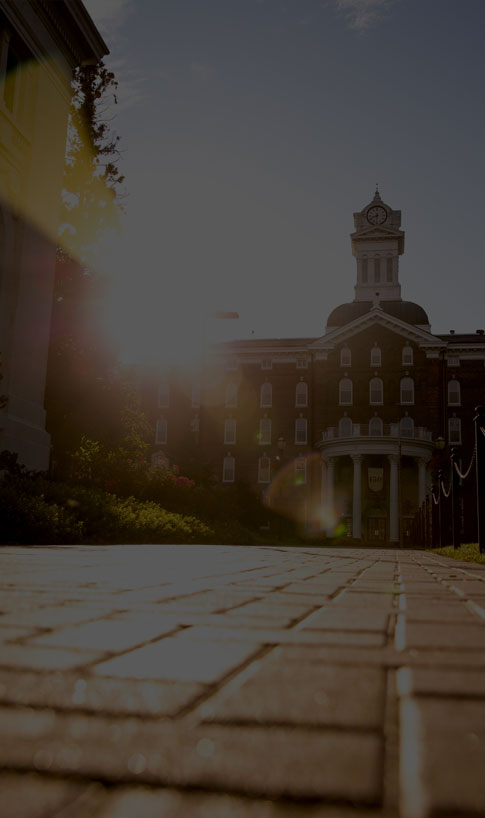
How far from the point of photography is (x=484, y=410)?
866cm

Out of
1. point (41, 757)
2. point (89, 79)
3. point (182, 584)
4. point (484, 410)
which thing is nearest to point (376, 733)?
point (41, 757)

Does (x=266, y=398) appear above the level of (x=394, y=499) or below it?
above

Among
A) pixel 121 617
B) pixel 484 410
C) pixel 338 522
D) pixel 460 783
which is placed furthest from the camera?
pixel 338 522

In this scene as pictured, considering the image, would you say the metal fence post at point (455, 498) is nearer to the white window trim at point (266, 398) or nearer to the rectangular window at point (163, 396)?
the white window trim at point (266, 398)

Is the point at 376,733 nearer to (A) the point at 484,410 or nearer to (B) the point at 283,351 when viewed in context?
(A) the point at 484,410

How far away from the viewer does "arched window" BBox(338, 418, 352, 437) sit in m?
50.6

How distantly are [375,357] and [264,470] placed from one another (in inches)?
489

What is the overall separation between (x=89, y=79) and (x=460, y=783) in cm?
2717

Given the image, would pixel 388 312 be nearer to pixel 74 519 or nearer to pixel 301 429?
pixel 301 429

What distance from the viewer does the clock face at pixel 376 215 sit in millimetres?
66000

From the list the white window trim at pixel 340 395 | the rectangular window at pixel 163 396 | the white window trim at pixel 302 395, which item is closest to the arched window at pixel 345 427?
the white window trim at pixel 340 395

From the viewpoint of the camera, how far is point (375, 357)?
170 feet

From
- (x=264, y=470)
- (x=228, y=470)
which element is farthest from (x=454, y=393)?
(x=228, y=470)

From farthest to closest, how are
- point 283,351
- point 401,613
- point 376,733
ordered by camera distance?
point 283,351 → point 401,613 → point 376,733
